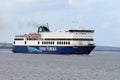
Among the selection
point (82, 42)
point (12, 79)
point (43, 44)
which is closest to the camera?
point (12, 79)

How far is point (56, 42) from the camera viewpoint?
115 meters

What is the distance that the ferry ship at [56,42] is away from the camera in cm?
11169

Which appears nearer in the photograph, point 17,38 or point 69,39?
point 69,39

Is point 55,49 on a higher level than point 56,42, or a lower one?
lower

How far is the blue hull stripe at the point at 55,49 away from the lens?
111562mm

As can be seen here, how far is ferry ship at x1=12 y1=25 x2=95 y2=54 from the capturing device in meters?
112

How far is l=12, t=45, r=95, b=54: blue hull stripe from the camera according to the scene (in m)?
112

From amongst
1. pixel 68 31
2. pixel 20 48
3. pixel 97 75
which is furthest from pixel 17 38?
pixel 97 75

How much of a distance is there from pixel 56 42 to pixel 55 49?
167 cm

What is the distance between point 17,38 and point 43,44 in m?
8.62

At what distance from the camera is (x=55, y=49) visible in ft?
381

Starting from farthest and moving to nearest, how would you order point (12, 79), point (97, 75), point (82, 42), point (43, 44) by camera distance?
point (43, 44) → point (82, 42) → point (97, 75) → point (12, 79)

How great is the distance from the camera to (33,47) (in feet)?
396

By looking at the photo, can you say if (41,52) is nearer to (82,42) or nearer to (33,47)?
(33,47)
